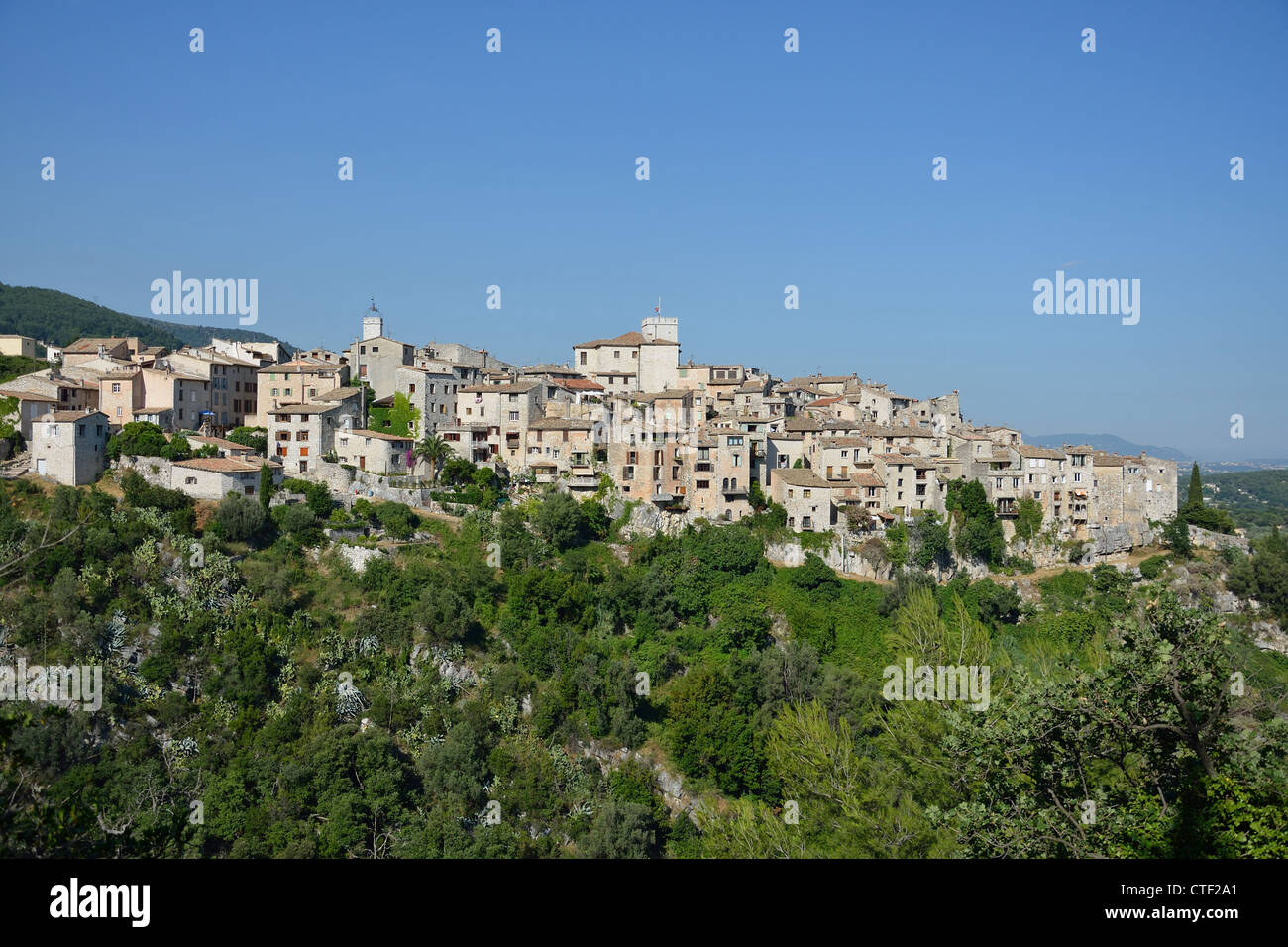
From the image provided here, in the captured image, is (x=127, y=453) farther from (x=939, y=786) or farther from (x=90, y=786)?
(x=939, y=786)

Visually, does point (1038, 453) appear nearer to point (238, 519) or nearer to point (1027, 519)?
point (1027, 519)

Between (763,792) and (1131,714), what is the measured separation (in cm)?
2382

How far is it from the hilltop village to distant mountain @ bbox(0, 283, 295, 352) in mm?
49468

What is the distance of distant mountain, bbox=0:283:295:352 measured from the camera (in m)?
99.6

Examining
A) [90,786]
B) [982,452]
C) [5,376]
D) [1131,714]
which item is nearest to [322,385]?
[5,376]

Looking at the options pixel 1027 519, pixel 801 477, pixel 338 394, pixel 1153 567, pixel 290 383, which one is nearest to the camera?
pixel 801 477

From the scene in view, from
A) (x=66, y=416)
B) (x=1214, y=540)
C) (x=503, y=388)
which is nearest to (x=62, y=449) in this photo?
(x=66, y=416)

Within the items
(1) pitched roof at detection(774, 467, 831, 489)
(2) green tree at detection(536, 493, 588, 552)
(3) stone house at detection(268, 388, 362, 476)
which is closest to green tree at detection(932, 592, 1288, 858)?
(2) green tree at detection(536, 493, 588, 552)

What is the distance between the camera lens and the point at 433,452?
154 feet

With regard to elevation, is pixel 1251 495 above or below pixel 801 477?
below

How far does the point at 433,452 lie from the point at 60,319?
269ft

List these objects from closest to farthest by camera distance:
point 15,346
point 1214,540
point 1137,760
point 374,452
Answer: point 1137,760 < point 374,452 < point 1214,540 < point 15,346

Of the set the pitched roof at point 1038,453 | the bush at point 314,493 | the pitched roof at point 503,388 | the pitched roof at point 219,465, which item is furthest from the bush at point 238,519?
the pitched roof at point 1038,453
